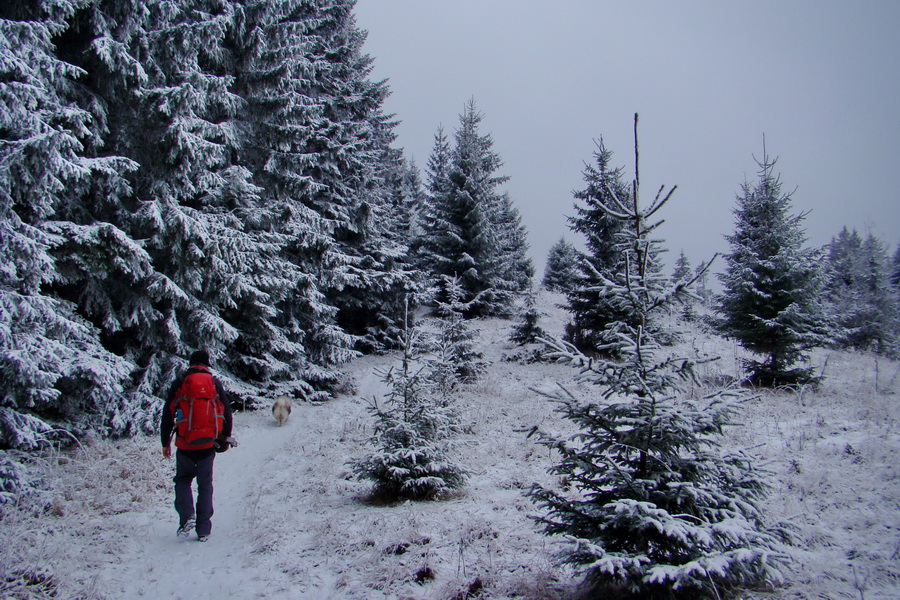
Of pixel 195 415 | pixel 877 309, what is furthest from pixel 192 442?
pixel 877 309

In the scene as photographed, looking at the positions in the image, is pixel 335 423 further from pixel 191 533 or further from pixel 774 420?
pixel 774 420

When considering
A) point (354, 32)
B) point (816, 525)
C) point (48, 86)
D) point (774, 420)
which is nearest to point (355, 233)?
point (354, 32)

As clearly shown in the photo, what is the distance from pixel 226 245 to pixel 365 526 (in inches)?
341

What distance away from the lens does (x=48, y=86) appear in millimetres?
8578

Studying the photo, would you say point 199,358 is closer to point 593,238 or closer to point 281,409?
point 281,409

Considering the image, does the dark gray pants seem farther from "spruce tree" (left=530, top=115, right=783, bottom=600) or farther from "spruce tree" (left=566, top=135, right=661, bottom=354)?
"spruce tree" (left=566, top=135, right=661, bottom=354)

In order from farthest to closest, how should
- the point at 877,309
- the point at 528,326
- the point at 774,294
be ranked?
the point at 877,309
the point at 528,326
the point at 774,294

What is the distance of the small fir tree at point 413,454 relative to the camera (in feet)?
21.6

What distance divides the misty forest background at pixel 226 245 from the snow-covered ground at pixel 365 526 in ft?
2.88

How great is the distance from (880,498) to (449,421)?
18.6ft

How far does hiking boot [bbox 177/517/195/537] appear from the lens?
19.5 feet

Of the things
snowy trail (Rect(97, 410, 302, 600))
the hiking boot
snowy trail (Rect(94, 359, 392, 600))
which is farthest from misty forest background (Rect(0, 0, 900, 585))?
the hiking boot

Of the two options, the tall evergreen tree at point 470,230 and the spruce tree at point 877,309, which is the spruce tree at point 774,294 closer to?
the tall evergreen tree at point 470,230

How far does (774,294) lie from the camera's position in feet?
45.5
